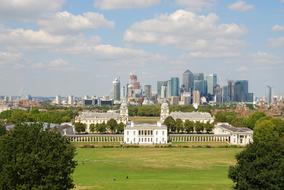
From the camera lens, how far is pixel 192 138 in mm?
105438

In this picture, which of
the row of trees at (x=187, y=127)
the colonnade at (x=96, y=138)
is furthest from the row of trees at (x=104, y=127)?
the row of trees at (x=187, y=127)

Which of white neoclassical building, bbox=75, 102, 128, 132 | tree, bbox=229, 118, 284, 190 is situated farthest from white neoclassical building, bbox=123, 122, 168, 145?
tree, bbox=229, 118, 284, 190

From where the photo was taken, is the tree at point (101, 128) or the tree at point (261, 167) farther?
the tree at point (101, 128)

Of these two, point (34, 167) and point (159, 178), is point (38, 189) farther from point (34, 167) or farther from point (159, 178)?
point (159, 178)

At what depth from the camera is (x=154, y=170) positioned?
54.6m

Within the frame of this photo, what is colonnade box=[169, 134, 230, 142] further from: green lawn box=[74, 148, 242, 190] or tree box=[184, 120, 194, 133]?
green lawn box=[74, 148, 242, 190]

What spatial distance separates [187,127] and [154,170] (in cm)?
6612

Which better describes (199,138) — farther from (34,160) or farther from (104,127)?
(34,160)

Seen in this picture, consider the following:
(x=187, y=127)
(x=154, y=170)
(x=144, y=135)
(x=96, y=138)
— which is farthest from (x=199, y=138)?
(x=154, y=170)

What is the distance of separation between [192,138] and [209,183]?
206ft

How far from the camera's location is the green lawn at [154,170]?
4184cm

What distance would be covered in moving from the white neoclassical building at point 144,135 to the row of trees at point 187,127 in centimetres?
1635

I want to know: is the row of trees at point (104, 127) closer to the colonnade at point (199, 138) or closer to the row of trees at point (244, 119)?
the colonnade at point (199, 138)

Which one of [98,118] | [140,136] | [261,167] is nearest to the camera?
[261,167]
